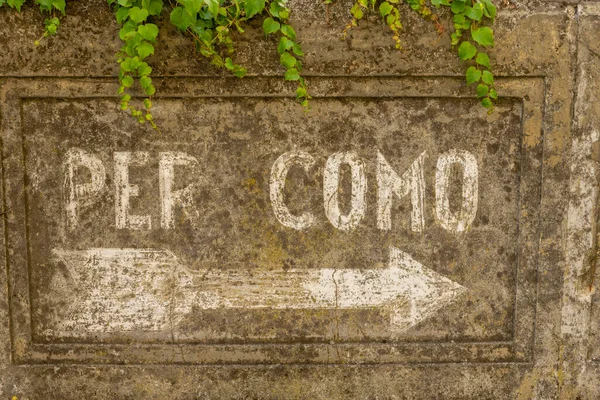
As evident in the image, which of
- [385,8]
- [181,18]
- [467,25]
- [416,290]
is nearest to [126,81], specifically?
[181,18]

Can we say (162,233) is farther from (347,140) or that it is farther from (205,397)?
(347,140)

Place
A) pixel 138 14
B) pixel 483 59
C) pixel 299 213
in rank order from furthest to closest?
pixel 299 213 → pixel 483 59 → pixel 138 14

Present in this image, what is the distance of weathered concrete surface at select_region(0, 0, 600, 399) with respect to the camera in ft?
6.05

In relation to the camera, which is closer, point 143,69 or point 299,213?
point 143,69

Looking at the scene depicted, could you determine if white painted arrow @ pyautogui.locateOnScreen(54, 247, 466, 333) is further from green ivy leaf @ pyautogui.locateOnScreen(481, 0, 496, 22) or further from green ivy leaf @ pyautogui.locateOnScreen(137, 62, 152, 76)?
green ivy leaf @ pyautogui.locateOnScreen(481, 0, 496, 22)

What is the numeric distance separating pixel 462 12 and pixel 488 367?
1644 mm

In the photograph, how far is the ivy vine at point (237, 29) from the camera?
66.9 inches

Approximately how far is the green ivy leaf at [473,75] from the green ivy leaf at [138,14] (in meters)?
1.37

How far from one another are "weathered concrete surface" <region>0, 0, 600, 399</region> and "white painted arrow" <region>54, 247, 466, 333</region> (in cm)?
1

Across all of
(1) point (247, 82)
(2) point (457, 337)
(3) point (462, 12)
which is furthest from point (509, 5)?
(2) point (457, 337)

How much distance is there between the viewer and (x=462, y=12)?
1766mm

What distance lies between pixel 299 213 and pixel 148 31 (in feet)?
3.30

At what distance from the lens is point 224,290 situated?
6.56 feet

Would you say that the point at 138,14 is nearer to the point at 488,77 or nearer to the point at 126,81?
the point at 126,81
